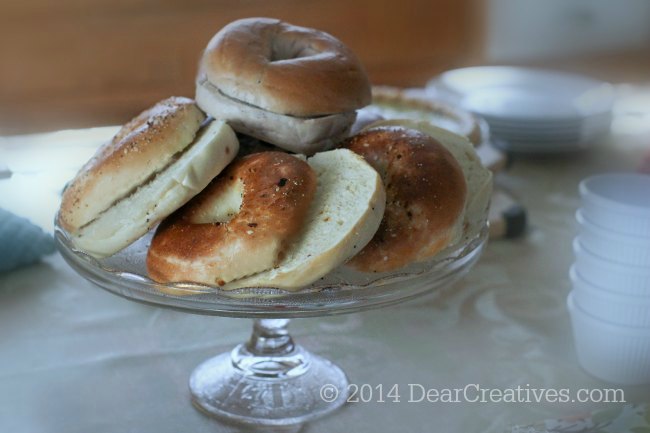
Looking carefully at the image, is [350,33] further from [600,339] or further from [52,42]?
[600,339]

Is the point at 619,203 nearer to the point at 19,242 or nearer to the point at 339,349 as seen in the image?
the point at 339,349

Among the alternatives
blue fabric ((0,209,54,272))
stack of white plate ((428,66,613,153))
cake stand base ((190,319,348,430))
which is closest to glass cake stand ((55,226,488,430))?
cake stand base ((190,319,348,430))

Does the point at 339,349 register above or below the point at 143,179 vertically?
below

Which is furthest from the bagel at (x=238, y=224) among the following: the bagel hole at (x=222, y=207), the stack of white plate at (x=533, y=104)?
the stack of white plate at (x=533, y=104)

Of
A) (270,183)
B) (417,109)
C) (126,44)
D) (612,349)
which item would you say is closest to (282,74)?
(270,183)

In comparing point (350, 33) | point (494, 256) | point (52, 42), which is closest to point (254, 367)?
point (494, 256)

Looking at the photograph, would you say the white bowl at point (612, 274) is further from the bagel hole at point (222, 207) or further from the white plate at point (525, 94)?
the white plate at point (525, 94)
